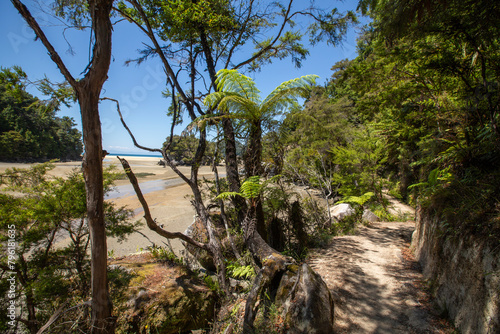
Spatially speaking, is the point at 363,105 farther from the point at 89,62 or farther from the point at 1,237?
the point at 1,237

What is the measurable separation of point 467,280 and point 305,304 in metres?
1.81

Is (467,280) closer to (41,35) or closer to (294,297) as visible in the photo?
(294,297)

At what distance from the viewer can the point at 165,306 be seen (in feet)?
12.5

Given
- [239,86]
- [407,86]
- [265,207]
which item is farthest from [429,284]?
[239,86]

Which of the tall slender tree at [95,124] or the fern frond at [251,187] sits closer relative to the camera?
the tall slender tree at [95,124]

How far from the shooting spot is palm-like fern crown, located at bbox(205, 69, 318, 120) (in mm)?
3735

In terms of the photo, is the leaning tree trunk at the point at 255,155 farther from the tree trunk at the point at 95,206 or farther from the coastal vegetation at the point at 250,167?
the tree trunk at the point at 95,206

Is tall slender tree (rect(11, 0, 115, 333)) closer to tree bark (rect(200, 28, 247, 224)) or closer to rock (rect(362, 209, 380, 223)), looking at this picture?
tree bark (rect(200, 28, 247, 224))

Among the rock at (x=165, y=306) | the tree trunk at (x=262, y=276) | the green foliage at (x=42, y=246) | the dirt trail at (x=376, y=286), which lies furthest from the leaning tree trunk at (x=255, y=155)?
the green foliage at (x=42, y=246)

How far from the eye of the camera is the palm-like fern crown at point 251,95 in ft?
12.3

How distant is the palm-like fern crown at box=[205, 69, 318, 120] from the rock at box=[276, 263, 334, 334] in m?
2.79

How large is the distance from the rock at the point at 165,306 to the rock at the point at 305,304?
2.10 metres

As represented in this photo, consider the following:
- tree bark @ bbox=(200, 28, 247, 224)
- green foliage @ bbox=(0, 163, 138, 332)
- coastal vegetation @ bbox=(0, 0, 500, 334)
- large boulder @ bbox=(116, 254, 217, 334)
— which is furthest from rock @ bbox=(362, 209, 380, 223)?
green foliage @ bbox=(0, 163, 138, 332)

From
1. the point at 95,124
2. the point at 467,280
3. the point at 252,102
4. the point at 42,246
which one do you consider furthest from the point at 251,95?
the point at 42,246
